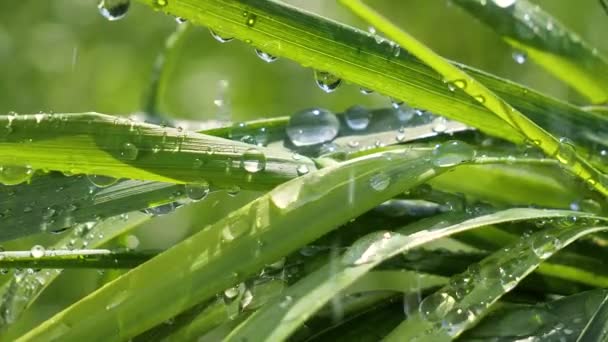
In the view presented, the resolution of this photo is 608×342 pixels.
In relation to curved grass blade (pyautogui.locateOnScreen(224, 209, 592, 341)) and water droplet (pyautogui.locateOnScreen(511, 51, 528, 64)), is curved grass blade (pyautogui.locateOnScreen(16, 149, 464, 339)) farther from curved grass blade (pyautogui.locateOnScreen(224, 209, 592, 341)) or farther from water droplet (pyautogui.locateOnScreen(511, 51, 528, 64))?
water droplet (pyautogui.locateOnScreen(511, 51, 528, 64))

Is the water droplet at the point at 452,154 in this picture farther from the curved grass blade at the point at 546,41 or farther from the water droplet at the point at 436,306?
the curved grass blade at the point at 546,41

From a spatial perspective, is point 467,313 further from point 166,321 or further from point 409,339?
point 166,321

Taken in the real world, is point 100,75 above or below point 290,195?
below

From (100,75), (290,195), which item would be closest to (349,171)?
(290,195)

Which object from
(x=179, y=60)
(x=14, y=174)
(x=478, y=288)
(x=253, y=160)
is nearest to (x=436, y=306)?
(x=478, y=288)

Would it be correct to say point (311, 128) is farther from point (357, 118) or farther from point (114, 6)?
point (114, 6)

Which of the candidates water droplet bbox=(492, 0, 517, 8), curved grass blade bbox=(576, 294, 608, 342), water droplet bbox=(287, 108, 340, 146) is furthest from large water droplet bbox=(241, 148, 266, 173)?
water droplet bbox=(492, 0, 517, 8)
